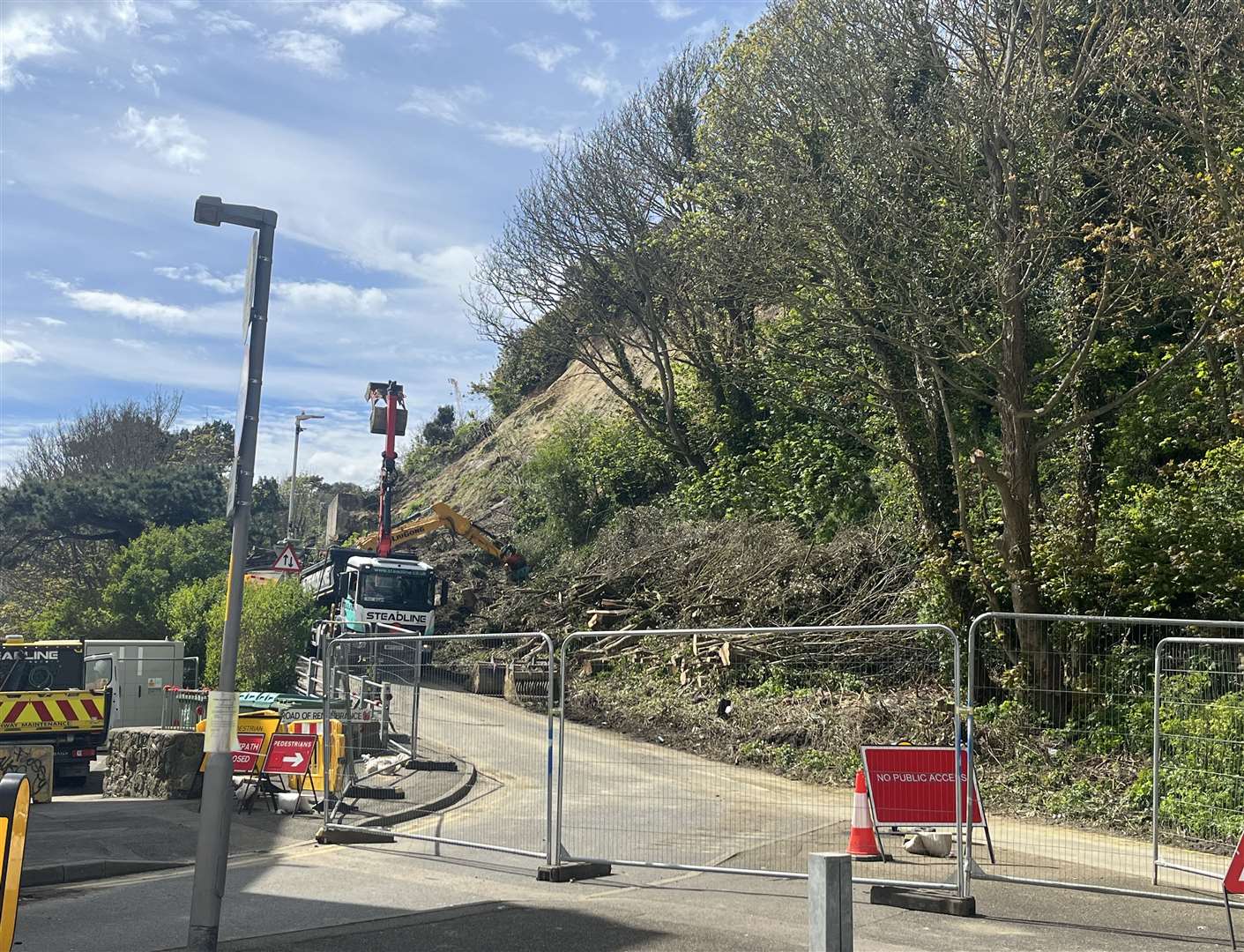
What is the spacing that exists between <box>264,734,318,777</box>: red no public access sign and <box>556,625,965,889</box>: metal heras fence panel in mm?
3923

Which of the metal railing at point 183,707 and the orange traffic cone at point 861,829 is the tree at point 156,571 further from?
the orange traffic cone at point 861,829

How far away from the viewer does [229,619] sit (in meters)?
8.16

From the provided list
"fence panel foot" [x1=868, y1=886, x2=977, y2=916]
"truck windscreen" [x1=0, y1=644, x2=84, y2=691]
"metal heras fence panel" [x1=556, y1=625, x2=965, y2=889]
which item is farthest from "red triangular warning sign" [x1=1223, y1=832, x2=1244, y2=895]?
"truck windscreen" [x1=0, y1=644, x2=84, y2=691]

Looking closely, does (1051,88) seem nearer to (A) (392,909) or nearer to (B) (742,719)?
(B) (742,719)

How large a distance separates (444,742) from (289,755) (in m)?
3.67

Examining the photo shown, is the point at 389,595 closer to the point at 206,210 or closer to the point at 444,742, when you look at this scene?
the point at 444,742

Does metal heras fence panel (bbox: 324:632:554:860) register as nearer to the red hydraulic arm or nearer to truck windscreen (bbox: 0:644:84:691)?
truck windscreen (bbox: 0:644:84:691)

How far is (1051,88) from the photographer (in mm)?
16109

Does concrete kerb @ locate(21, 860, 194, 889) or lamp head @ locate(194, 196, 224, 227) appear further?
concrete kerb @ locate(21, 860, 194, 889)

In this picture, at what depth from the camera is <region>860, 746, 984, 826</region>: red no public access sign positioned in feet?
29.3

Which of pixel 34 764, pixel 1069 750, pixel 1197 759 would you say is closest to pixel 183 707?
pixel 34 764

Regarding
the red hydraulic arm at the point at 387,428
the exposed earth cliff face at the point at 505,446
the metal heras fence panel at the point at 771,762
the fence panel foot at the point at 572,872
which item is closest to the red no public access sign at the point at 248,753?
the metal heras fence panel at the point at 771,762

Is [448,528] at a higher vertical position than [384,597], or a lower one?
higher

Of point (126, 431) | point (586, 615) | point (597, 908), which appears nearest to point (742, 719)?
point (597, 908)
